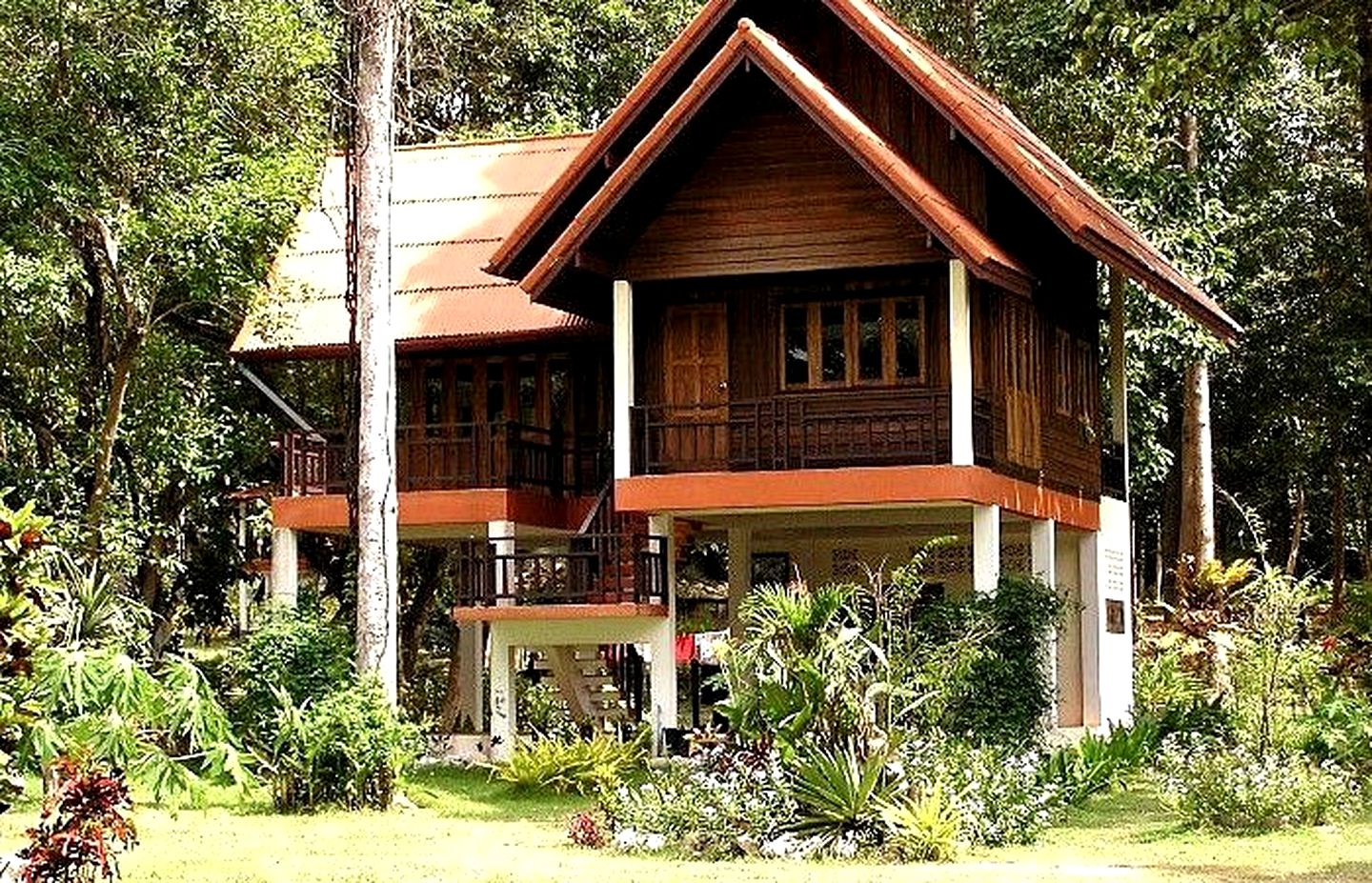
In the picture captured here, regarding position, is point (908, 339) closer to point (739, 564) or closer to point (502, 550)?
point (739, 564)

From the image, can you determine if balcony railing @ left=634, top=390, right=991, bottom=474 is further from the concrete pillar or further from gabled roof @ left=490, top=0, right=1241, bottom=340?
the concrete pillar

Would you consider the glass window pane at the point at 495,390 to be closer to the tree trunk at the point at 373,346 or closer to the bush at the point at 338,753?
the tree trunk at the point at 373,346

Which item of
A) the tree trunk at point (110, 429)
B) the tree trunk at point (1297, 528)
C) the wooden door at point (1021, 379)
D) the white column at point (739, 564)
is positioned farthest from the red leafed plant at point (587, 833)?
the tree trunk at point (1297, 528)

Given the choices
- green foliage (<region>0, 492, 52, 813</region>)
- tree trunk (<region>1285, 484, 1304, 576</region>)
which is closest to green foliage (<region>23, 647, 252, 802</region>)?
green foliage (<region>0, 492, 52, 813</region>)

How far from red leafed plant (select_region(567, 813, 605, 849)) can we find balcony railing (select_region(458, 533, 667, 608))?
19.1ft

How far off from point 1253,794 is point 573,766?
7.31m

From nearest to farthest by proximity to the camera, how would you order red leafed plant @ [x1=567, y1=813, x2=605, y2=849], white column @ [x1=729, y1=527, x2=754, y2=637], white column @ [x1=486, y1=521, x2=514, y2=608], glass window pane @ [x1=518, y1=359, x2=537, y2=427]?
red leafed plant @ [x1=567, y1=813, x2=605, y2=849] < white column @ [x1=486, y1=521, x2=514, y2=608] < white column @ [x1=729, y1=527, x2=754, y2=637] < glass window pane @ [x1=518, y1=359, x2=537, y2=427]

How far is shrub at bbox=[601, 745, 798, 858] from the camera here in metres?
16.7

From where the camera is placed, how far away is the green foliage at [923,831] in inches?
638

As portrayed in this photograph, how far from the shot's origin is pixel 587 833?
17.4 meters

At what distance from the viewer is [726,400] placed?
23875 millimetres

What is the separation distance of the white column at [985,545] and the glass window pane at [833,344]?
6.62ft

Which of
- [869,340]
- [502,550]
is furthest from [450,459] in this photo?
[869,340]

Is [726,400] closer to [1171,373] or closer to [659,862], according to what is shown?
[659,862]
